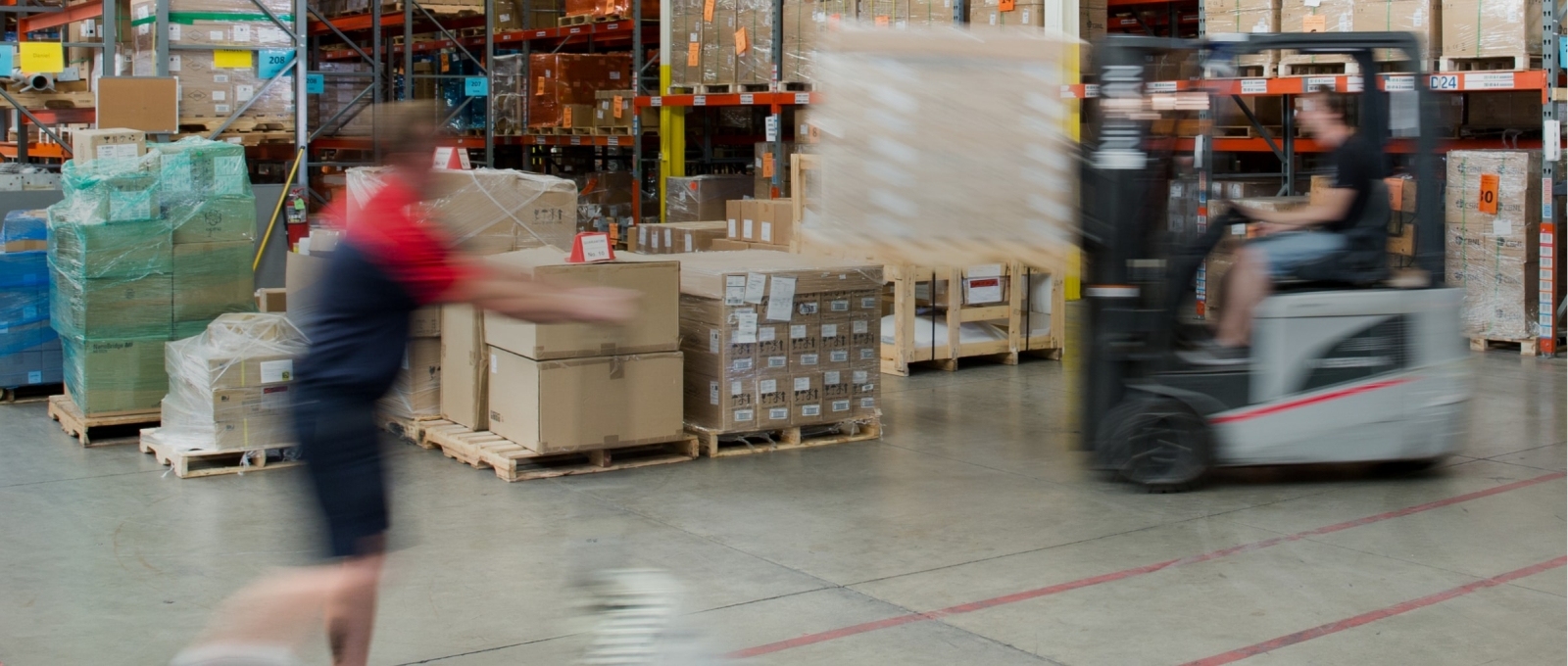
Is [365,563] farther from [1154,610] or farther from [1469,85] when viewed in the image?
[1469,85]

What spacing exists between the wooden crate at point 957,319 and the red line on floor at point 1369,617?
4.85 meters

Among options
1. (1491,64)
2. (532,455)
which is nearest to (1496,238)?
(1491,64)

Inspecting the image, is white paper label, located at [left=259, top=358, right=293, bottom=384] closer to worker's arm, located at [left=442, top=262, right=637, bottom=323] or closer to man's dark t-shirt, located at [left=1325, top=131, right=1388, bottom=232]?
worker's arm, located at [left=442, top=262, right=637, bottom=323]

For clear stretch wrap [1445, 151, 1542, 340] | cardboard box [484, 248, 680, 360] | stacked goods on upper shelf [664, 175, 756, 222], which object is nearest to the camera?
cardboard box [484, 248, 680, 360]

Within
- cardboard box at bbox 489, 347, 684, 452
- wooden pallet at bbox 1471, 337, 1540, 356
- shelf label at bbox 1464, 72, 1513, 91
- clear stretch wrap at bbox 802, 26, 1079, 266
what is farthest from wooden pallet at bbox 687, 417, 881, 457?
wooden pallet at bbox 1471, 337, 1540, 356

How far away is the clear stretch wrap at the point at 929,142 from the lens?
5.64 meters

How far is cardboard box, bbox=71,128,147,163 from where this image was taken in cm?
809

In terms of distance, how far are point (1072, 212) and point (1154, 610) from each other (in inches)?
72.0

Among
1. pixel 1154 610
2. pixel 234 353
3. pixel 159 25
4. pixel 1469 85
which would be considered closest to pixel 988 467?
pixel 1154 610

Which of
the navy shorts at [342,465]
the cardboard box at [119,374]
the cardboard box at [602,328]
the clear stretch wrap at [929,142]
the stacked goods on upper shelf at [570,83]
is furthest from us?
the stacked goods on upper shelf at [570,83]

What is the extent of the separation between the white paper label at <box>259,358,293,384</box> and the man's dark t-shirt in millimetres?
4882

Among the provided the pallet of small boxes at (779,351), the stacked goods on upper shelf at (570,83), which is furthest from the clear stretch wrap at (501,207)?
the stacked goods on upper shelf at (570,83)

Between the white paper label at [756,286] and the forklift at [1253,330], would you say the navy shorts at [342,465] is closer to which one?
the forklift at [1253,330]

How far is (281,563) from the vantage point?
5824 millimetres
